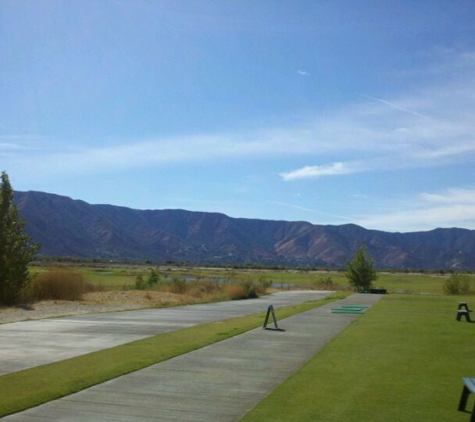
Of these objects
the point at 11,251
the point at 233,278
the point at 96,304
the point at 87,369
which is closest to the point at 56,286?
the point at 96,304

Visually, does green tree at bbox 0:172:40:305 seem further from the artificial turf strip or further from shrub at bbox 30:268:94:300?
the artificial turf strip

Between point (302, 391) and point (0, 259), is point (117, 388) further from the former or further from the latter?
point (0, 259)

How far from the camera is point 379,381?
10.1 meters

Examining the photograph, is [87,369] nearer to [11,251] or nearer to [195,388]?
[195,388]

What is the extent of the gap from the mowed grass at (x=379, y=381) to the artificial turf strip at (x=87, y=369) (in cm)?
275

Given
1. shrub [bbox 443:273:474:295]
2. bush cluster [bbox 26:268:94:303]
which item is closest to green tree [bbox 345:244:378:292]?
shrub [bbox 443:273:474:295]

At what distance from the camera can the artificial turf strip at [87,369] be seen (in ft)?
28.0

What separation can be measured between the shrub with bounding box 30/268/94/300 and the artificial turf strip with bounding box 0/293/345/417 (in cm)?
1487

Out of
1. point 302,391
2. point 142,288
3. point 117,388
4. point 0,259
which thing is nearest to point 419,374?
point 302,391

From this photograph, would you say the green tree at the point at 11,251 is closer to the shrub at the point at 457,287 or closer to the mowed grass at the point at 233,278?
the mowed grass at the point at 233,278

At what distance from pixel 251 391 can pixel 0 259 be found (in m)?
19.9

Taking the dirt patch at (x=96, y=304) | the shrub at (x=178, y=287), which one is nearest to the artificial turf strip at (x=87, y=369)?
the dirt patch at (x=96, y=304)

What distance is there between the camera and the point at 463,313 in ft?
70.8

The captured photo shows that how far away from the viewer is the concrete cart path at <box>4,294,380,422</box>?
7717 mm
